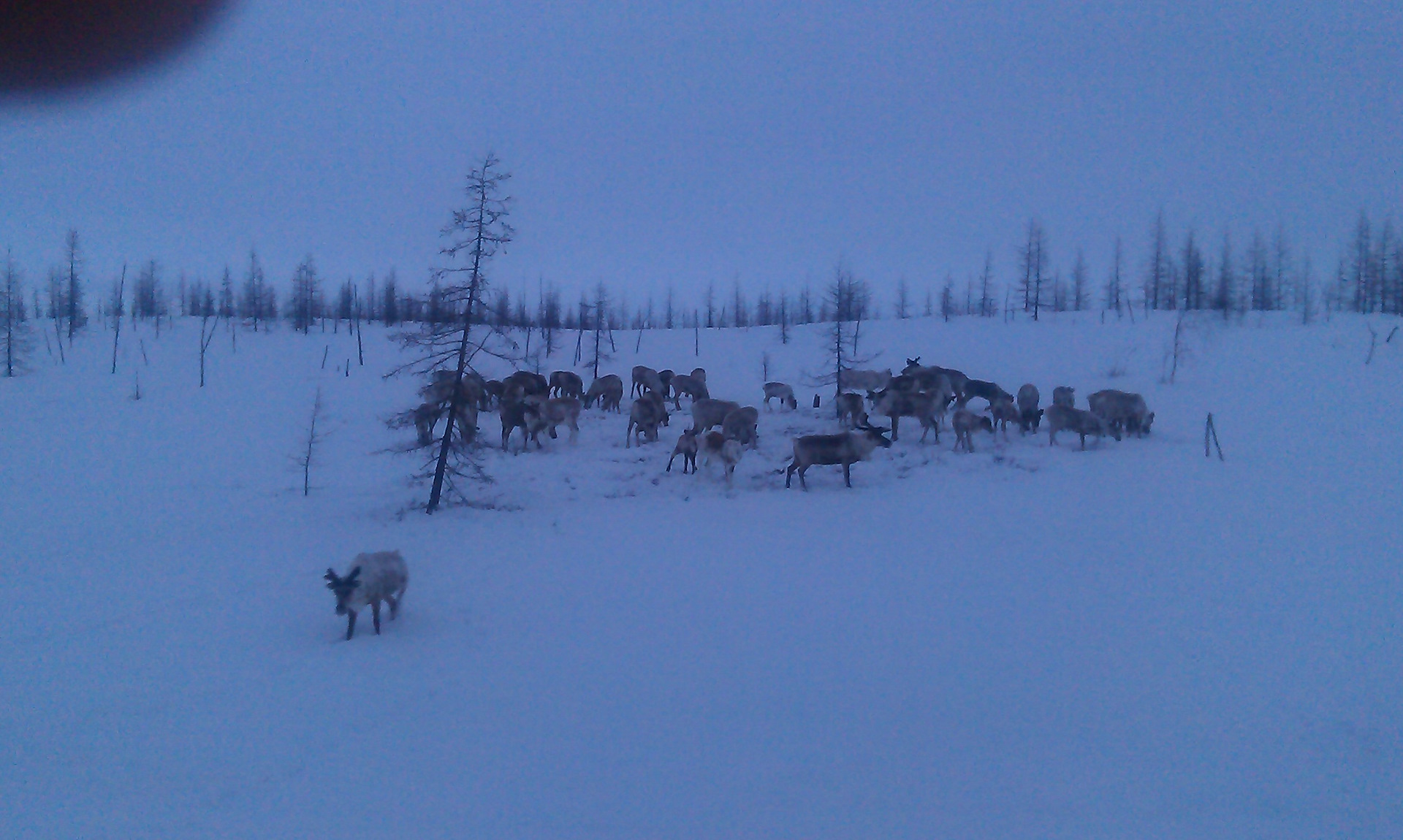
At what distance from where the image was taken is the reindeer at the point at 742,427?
25562 mm

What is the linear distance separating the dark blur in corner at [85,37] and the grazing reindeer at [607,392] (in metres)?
28.2

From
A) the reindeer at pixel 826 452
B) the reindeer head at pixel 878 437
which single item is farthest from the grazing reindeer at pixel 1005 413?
the reindeer at pixel 826 452

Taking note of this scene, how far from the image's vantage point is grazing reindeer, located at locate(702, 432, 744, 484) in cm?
2166

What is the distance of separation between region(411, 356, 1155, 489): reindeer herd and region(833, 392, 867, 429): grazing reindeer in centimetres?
4

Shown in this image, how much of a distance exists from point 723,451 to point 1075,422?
12.2 metres

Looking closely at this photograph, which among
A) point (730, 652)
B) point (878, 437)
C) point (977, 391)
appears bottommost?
point (730, 652)

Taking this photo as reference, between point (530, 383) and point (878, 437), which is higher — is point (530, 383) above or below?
above

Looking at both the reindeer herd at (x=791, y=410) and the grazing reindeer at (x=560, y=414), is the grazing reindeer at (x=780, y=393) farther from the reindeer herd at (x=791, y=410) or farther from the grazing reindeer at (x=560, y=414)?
the grazing reindeer at (x=560, y=414)

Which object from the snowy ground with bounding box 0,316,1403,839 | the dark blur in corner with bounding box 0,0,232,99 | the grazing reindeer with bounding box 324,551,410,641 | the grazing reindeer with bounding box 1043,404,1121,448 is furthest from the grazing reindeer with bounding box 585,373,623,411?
the dark blur in corner with bounding box 0,0,232,99

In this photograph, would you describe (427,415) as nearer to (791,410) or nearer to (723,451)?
(723,451)

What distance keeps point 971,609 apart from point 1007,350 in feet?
133

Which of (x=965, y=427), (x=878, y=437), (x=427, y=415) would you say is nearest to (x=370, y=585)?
(x=427, y=415)

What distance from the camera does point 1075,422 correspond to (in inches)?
978

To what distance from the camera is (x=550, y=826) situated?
612cm
